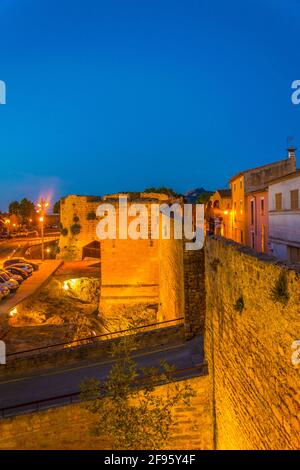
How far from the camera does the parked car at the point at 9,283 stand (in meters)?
23.2

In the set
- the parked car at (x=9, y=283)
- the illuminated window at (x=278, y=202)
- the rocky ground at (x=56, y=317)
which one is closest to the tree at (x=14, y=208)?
the rocky ground at (x=56, y=317)

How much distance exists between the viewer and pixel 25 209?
299ft

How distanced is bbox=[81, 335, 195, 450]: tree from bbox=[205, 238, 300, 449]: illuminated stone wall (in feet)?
3.50

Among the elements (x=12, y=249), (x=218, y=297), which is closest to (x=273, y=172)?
(x=218, y=297)

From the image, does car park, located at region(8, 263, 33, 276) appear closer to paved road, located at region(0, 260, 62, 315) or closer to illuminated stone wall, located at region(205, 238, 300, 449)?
paved road, located at region(0, 260, 62, 315)

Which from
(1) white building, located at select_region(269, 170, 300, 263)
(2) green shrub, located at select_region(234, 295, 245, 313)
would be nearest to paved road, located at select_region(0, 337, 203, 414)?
(2) green shrub, located at select_region(234, 295, 245, 313)

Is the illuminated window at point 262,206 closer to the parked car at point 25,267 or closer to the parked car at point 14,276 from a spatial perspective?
the parked car at point 14,276

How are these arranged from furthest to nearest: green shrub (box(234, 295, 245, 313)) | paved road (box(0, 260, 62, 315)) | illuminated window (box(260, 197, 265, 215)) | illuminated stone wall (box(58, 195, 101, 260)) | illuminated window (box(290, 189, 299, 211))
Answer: illuminated stone wall (box(58, 195, 101, 260)) < illuminated window (box(260, 197, 265, 215)) < paved road (box(0, 260, 62, 315)) < illuminated window (box(290, 189, 299, 211)) < green shrub (box(234, 295, 245, 313))

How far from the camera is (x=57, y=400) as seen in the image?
8.20 meters

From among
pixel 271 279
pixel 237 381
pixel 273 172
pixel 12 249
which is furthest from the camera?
pixel 12 249

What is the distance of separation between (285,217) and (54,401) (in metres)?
14.8

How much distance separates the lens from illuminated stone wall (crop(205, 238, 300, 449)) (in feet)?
14.3
